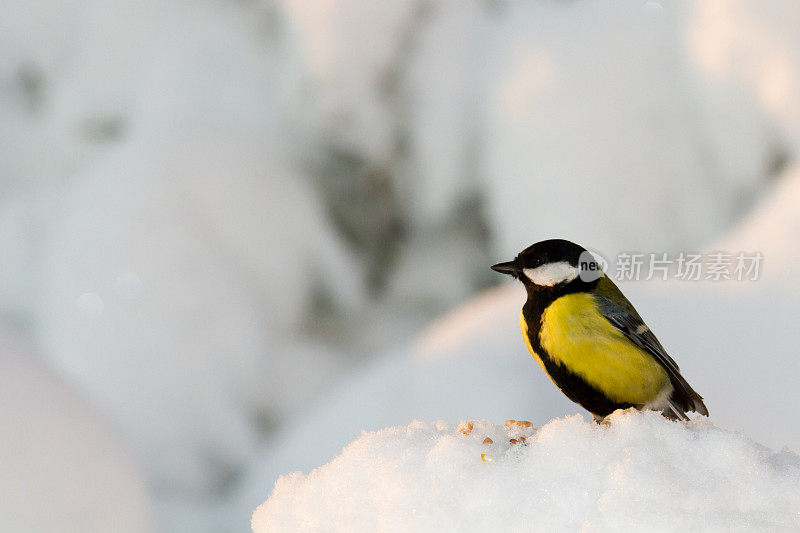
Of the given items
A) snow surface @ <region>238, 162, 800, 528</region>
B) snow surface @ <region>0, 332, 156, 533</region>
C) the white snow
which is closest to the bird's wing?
snow surface @ <region>238, 162, 800, 528</region>

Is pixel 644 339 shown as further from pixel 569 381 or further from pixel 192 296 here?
pixel 192 296

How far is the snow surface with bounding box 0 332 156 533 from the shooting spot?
2.29ft

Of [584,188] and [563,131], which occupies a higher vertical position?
[563,131]

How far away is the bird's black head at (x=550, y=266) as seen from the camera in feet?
2.18

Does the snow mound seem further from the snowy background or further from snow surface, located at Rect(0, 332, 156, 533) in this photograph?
the snowy background

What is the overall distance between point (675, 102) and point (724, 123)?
0.11 m

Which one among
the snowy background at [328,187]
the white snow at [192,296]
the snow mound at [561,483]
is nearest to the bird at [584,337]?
the snow mound at [561,483]

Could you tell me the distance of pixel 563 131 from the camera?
167 centimetres

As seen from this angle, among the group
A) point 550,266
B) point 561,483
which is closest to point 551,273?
point 550,266

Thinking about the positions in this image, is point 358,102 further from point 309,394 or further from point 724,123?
point 724,123

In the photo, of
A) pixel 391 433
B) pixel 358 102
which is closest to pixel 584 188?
pixel 358 102

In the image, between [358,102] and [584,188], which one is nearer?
[584,188]

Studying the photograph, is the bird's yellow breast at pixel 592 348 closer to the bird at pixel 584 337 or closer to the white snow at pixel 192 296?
the bird at pixel 584 337

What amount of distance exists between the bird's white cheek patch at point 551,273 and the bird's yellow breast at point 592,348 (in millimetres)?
17
